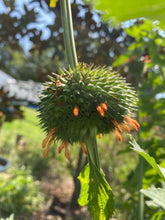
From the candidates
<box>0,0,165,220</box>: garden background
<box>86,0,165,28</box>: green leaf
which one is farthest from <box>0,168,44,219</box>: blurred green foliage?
<box>86,0,165,28</box>: green leaf

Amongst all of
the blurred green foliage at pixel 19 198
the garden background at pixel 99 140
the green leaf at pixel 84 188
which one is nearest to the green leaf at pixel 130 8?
the garden background at pixel 99 140

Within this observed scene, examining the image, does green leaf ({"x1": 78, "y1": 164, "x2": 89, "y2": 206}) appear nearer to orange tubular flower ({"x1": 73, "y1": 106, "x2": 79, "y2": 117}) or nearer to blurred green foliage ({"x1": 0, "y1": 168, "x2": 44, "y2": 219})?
orange tubular flower ({"x1": 73, "y1": 106, "x2": 79, "y2": 117})

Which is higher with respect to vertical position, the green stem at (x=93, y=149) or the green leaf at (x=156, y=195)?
the green stem at (x=93, y=149)

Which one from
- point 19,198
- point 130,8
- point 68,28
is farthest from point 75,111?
point 19,198


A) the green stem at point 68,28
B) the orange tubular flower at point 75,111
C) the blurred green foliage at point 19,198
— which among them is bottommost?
the blurred green foliage at point 19,198

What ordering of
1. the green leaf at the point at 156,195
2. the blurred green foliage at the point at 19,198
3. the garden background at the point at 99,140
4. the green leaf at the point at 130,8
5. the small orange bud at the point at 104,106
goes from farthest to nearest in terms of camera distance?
the blurred green foliage at the point at 19,198 < the garden background at the point at 99,140 < the small orange bud at the point at 104,106 < the green leaf at the point at 156,195 < the green leaf at the point at 130,8

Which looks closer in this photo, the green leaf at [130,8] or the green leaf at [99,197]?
the green leaf at [130,8]

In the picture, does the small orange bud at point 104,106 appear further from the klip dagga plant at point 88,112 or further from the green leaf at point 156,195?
the green leaf at point 156,195

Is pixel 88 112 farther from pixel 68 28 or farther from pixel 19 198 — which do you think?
pixel 19 198
